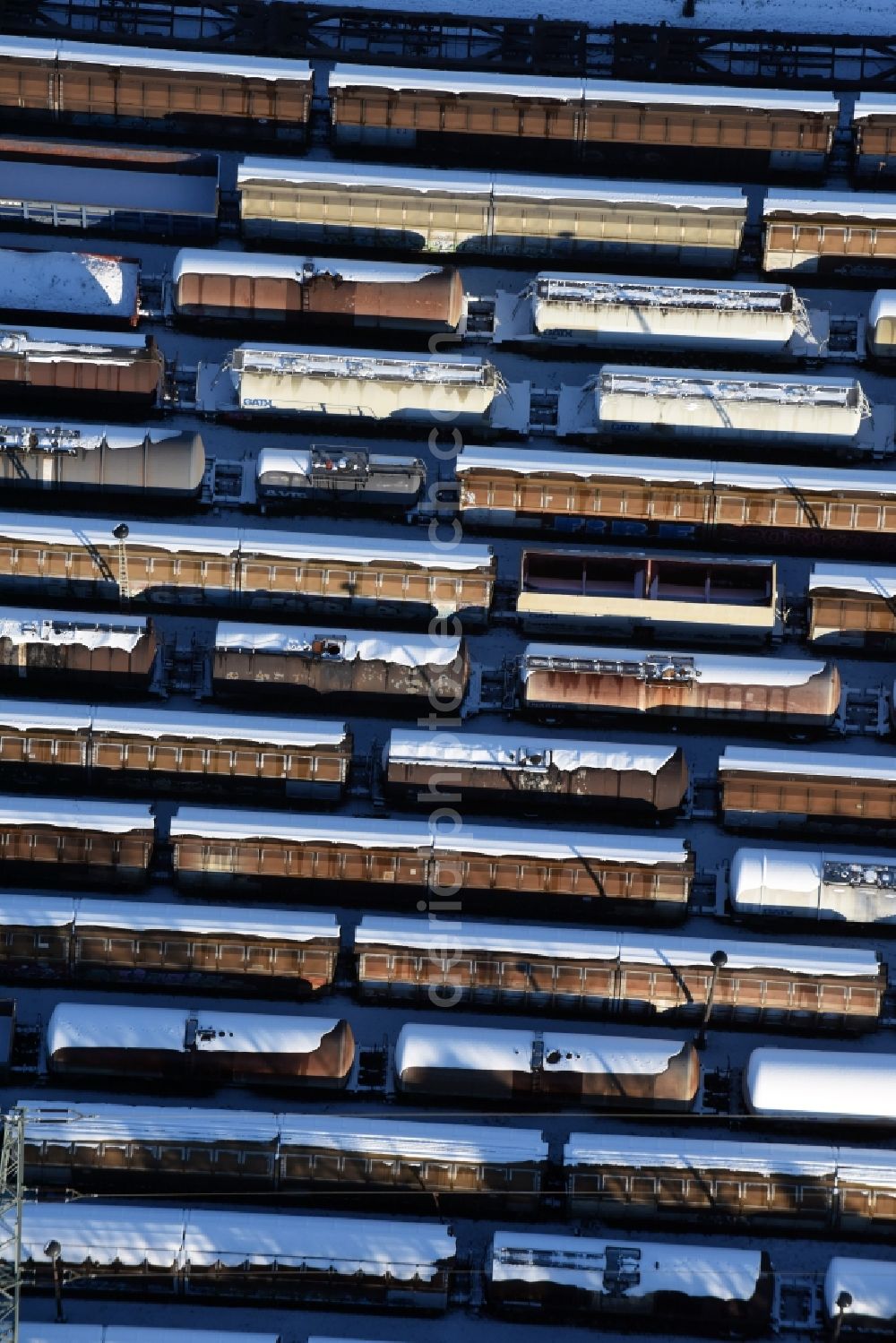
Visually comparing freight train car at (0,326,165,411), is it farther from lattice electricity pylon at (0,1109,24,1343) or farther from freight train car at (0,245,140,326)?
lattice electricity pylon at (0,1109,24,1343)

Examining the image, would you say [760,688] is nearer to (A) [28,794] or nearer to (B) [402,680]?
(B) [402,680]

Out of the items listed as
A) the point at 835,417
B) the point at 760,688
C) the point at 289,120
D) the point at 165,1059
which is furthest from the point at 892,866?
the point at 289,120

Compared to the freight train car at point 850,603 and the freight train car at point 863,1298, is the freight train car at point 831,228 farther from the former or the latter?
the freight train car at point 863,1298

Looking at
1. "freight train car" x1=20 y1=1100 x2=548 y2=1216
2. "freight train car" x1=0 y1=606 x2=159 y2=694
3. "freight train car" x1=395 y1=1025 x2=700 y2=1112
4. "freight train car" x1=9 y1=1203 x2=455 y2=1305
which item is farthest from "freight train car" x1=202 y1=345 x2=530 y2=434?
"freight train car" x1=9 y1=1203 x2=455 y2=1305

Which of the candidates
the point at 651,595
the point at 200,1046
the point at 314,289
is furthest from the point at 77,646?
the point at 651,595

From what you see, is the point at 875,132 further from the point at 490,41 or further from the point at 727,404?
the point at 490,41

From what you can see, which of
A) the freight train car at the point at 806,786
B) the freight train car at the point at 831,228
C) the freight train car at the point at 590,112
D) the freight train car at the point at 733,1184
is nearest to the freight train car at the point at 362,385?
the freight train car at the point at 590,112
